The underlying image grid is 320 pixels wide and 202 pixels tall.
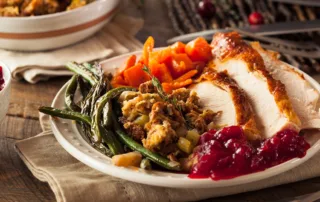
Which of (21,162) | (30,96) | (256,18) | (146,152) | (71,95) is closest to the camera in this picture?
(146,152)

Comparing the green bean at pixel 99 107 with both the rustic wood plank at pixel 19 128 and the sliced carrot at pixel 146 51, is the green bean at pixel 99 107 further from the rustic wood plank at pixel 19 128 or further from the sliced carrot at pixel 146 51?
the rustic wood plank at pixel 19 128

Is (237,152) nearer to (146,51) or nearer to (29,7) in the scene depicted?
(146,51)

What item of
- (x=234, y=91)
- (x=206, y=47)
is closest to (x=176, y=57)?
(x=206, y=47)

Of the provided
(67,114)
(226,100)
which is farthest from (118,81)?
(226,100)

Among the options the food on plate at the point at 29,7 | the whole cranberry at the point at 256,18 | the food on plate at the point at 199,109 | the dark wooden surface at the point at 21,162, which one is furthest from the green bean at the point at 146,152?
the whole cranberry at the point at 256,18

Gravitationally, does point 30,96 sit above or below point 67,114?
below

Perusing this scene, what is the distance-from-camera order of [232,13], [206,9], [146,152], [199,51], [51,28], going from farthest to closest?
[232,13], [206,9], [51,28], [199,51], [146,152]

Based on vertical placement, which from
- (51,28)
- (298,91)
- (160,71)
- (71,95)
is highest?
(51,28)

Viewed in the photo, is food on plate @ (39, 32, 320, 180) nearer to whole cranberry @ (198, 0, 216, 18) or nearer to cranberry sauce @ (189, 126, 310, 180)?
cranberry sauce @ (189, 126, 310, 180)
